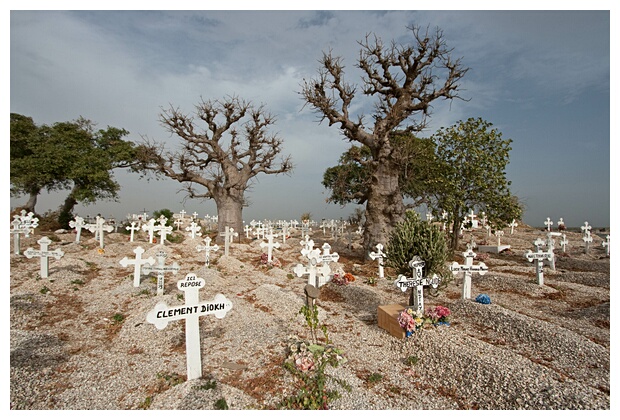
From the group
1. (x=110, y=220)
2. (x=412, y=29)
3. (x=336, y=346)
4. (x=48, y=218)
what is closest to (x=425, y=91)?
(x=412, y=29)

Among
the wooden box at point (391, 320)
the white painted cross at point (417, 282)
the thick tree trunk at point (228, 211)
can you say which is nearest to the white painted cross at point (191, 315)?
the wooden box at point (391, 320)

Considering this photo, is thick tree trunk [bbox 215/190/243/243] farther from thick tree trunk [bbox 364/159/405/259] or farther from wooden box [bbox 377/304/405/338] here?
wooden box [bbox 377/304/405/338]

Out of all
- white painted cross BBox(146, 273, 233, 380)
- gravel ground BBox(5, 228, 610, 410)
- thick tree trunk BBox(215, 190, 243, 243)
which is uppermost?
thick tree trunk BBox(215, 190, 243, 243)

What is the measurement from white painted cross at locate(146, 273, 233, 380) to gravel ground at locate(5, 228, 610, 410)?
0.96 ft

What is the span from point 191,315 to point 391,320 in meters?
4.14

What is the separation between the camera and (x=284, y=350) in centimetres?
584

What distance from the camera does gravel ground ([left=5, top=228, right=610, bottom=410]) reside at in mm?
4492

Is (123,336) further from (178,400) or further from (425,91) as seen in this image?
(425,91)

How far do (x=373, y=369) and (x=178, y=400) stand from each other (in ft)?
10.1

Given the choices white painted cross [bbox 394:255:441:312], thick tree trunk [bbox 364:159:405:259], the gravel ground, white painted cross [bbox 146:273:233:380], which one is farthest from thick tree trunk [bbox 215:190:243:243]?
white painted cross [bbox 146:273:233:380]

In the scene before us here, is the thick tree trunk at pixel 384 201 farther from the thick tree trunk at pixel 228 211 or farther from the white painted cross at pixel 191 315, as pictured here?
the white painted cross at pixel 191 315

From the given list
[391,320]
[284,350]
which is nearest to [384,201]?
[391,320]

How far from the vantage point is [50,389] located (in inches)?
186

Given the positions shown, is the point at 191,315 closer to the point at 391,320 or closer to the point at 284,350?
the point at 284,350
